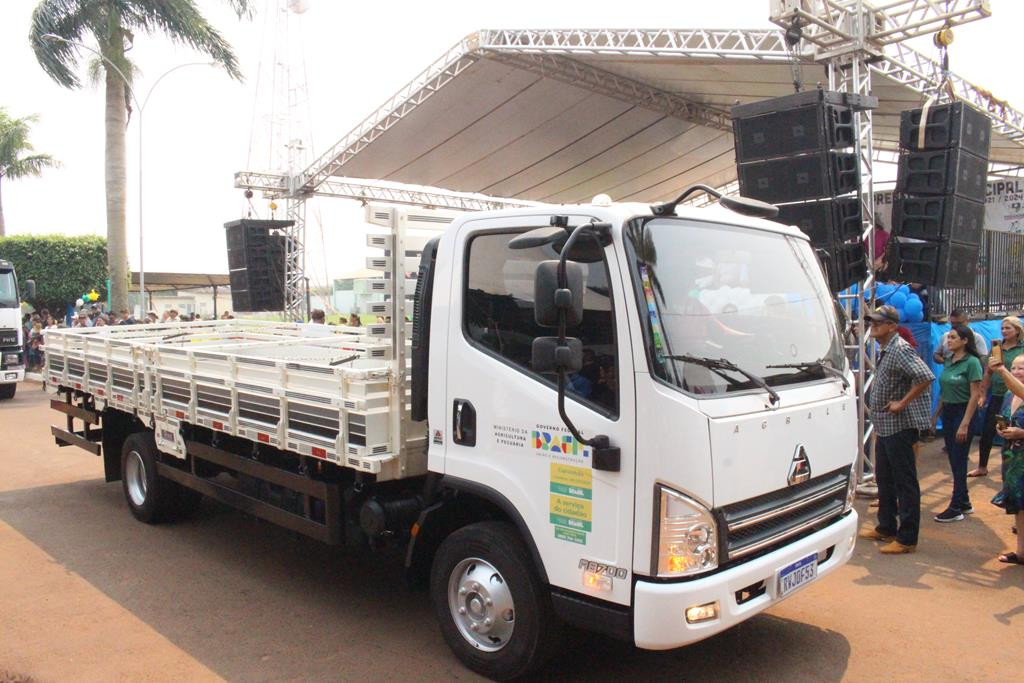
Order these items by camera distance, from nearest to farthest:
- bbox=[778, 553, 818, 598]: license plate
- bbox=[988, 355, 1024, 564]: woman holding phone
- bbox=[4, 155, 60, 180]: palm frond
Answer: bbox=[778, 553, 818, 598]: license plate → bbox=[988, 355, 1024, 564]: woman holding phone → bbox=[4, 155, 60, 180]: palm frond

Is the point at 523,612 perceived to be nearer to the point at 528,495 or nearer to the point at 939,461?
the point at 528,495

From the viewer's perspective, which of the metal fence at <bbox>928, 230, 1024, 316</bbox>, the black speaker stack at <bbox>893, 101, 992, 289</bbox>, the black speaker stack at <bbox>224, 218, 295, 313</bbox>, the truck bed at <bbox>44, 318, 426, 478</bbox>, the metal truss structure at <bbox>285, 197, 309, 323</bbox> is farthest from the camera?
the metal truss structure at <bbox>285, 197, 309, 323</bbox>

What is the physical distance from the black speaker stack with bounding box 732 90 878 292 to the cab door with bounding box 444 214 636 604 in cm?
380

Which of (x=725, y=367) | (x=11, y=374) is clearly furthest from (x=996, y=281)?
(x=11, y=374)

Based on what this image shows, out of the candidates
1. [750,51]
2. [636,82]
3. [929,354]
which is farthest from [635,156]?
[929,354]

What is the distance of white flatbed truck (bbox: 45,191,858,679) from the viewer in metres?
3.14

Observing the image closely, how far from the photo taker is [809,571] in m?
3.65

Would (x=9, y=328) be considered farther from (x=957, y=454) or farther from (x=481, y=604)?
(x=957, y=454)

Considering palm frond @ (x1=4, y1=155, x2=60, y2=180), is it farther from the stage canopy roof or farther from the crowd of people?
the crowd of people

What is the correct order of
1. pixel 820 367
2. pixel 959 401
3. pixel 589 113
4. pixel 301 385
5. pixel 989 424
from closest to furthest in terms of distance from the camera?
pixel 820 367
pixel 301 385
pixel 959 401
pixel 989 424
pixel 589 113

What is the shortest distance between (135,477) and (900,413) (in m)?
6.16

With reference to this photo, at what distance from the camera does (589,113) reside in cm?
1384

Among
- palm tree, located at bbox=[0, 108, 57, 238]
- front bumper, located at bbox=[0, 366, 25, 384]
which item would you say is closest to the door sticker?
front bumper, located at bbox=[0, 366, 25, 384]

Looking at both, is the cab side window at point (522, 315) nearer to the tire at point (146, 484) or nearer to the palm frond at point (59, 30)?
the tire at point (146, 484)
